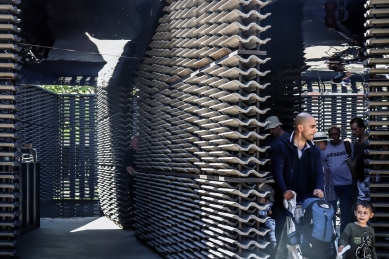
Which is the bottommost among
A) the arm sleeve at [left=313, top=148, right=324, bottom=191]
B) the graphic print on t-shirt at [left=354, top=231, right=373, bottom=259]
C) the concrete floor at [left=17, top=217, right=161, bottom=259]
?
the concrete floor at [left=17, top=217, right=161, bottom=259]

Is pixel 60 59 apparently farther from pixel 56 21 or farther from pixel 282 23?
pixel 282 23

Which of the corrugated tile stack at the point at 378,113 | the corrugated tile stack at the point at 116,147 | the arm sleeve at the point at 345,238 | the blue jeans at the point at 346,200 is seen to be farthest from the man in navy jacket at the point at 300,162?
the corrugated tile stack at the point at 116,147

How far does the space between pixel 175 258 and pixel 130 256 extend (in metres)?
1.54

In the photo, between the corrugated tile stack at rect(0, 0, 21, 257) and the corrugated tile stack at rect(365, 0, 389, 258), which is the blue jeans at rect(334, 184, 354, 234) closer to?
the corrugated tile stack at rect(365, 0, 389, 258)

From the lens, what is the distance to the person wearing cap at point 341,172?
11688 mm

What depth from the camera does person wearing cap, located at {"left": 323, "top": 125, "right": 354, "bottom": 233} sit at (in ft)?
38.3

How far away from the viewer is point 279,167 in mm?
8086

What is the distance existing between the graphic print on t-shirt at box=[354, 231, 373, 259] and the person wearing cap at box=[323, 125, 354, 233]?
13.6 feet

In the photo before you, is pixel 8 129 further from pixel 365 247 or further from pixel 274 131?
pixel 365 247

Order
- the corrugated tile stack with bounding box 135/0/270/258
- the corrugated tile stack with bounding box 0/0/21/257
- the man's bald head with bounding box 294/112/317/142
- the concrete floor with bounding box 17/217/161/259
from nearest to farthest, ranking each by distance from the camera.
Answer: the man's bald head with bounding box 294/112/317/142, the corrugated tile stack with bounding box 135/0/270/258, the corrugated tile stack with bounding box 0/0/21/257, the concrete floor with bounding box 17/217/161/259

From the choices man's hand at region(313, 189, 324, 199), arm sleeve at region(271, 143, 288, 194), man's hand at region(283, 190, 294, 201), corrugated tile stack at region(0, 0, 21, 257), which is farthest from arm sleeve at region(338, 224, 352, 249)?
corrugated tile stack at region(0, 0, 21, 257)

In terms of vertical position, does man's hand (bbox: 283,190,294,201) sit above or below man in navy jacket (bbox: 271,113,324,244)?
below

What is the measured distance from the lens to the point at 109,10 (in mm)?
13539

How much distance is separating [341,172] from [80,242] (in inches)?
218
